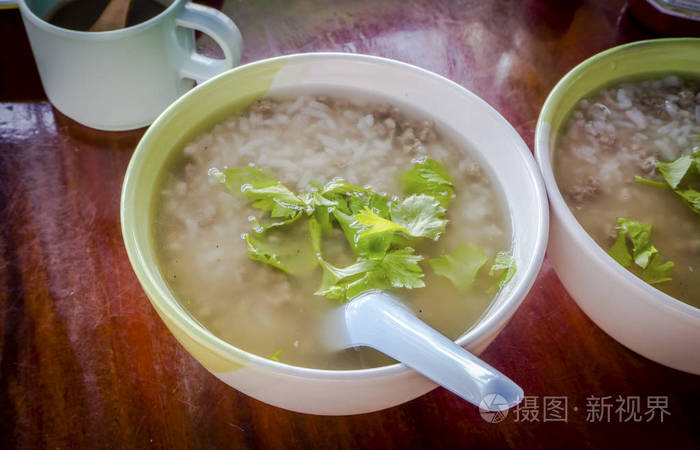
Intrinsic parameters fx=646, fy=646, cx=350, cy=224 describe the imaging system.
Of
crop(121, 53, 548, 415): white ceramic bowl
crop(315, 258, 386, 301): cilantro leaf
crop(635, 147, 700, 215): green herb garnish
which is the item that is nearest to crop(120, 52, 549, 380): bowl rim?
crop(121, 53, 548, 415): white ceramic bowl

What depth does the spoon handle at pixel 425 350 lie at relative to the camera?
633mm

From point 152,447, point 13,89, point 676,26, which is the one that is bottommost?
point 152,447

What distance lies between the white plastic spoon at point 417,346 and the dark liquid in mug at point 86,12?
0.68 meters

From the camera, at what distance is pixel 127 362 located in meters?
0.88

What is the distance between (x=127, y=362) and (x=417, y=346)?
0.43 m

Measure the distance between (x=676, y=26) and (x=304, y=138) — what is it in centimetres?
87

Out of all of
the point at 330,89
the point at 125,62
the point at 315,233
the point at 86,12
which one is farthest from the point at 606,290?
the point at 86,12

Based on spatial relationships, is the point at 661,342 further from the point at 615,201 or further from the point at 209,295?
the point at 209,295

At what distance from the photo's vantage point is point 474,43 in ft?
4.42

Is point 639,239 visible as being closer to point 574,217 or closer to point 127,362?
point 574,217

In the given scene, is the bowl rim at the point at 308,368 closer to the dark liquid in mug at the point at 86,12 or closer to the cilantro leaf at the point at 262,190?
the cilantro leaf at the point at 262,190

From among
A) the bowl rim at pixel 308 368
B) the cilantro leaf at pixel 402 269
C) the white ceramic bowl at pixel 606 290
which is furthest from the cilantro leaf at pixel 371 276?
the white ceramic bowl at pixel 606 290

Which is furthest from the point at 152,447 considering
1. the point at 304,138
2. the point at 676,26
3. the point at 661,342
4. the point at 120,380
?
the point at 676,26

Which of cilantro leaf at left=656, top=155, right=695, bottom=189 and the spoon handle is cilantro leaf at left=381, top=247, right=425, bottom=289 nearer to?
the spoon handle
